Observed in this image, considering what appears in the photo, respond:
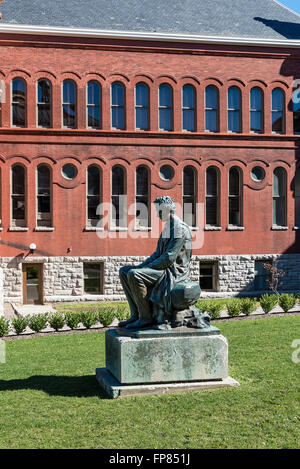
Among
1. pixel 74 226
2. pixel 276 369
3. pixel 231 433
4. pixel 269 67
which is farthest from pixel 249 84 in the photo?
pixel 231 433

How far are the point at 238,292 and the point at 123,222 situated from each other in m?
6.64

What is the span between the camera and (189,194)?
1113 inches

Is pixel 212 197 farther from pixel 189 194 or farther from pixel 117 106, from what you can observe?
pixel 117 106

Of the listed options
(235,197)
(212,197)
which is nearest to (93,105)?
(212,197)

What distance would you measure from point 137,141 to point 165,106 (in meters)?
2.35

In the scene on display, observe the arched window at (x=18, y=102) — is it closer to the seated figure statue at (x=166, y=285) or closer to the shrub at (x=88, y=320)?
the shrub at (x=88, y=320)

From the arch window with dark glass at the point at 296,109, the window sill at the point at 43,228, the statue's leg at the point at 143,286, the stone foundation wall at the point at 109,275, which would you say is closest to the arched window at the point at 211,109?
the arch window with dark glass at the point at 296,109

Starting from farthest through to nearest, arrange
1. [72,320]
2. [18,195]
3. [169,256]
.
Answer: [18,195] → [72,320] → [169,256]

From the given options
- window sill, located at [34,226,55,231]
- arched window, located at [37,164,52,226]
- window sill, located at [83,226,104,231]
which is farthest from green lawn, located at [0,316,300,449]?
arched window, located at [37,164,52,226]

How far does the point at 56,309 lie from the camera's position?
24.3m

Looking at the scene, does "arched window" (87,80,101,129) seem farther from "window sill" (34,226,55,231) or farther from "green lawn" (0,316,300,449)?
"green lawn" (0,316,300,449)

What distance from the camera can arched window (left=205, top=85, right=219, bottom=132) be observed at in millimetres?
28391

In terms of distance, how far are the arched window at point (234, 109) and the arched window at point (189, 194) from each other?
2960 mm

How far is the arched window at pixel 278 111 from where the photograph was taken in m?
29.1
